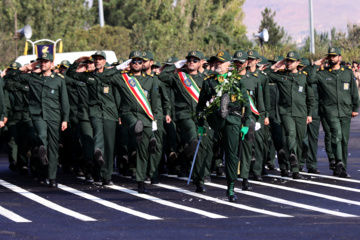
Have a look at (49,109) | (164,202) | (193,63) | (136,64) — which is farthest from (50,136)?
(164,202)

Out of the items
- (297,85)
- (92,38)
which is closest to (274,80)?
(297,85)

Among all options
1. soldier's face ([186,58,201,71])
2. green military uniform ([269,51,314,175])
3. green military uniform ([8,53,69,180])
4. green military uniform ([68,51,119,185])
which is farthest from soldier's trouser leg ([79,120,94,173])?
green military uniform ([269,51,314,175])

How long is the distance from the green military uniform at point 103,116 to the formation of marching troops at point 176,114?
16 millimetres

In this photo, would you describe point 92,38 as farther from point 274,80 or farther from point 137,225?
point 137,225

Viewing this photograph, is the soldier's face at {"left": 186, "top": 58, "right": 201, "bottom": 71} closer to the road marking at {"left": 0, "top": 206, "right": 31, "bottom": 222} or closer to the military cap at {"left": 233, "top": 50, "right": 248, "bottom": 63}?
the military cap at {"left": 233, "top": 50, "right": 248, "bottom": 63}

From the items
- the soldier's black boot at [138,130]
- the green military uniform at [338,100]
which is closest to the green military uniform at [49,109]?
the soldier's black boot at [138,130]

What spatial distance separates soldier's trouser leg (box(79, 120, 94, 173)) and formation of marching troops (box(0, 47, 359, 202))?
16 millimetres

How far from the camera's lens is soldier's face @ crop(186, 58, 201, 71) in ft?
51.0

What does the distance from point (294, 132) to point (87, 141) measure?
131 inches

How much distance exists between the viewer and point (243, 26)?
96.9 meters

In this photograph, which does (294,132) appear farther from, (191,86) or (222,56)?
(222,56)

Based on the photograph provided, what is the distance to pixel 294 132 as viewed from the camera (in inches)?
646

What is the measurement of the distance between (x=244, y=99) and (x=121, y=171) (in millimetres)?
4614

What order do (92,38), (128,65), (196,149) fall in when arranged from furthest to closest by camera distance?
(92,38) < (128,65) < (196,149)
